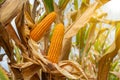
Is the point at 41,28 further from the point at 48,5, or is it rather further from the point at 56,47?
the point at 48,5

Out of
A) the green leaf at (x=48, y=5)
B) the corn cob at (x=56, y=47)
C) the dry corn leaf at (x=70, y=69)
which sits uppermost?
the green leaf at (x=48, y=5)

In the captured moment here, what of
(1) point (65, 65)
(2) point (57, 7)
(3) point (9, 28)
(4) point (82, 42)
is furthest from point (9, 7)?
(4) point (82, 42)

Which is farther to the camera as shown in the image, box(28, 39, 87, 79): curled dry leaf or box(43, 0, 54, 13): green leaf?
box(43, 0, 54, 13): green leaf

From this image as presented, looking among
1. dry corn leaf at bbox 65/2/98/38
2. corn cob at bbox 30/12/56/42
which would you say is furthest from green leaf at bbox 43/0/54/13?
corn cob at bbox 30/12/56/42

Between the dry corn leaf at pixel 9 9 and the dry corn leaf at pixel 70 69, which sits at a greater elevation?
the dry corn leaf at pixel 9 9

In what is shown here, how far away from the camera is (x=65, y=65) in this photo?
178cm

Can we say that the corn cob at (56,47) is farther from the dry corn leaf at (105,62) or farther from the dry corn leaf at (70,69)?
the dry corn leaf at (105,62)

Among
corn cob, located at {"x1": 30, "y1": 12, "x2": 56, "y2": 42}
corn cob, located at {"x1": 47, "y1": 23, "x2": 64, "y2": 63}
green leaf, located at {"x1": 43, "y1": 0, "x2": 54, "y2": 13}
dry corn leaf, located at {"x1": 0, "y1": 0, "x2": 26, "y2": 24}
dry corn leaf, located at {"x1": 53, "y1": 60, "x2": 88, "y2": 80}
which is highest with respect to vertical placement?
green leaf, located at {"x1": 43, "y1": 0, "x2": 54, "y2": 13}

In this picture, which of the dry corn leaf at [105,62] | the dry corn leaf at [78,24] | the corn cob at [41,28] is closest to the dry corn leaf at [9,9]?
the corn cob at [41,28]

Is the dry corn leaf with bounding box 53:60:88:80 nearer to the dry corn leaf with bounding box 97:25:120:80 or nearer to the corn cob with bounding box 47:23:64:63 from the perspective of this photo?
the corn cob with bounding box 47:23:64:63

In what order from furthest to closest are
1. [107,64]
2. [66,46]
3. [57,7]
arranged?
[57,7] → [66,46] → [107,64]

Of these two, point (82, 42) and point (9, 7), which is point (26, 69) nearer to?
point (9, 7)

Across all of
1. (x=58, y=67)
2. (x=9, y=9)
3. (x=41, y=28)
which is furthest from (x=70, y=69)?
(x=9, y=9)

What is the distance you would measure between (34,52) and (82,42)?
1308mm
